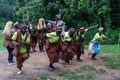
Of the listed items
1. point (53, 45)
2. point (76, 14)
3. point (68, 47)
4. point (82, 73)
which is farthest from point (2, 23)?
point (82, 73)

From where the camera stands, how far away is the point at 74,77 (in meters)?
10.9

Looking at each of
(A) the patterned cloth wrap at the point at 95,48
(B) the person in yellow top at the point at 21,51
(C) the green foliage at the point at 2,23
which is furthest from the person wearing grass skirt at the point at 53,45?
(C) the green foliage at the point at 2,23

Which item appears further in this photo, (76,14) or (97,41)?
(76,14)

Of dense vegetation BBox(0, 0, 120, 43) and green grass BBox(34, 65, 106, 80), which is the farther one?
dense vegetation BBox(0, 0, 120, 43)

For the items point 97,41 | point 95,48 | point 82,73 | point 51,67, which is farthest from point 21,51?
point 97,41

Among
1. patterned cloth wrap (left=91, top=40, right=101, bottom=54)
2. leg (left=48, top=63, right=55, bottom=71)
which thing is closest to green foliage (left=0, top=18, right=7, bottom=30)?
patterned cloth wrap (left=91, top=40, right=101, bottom=54)

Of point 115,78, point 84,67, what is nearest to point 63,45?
point 84,67

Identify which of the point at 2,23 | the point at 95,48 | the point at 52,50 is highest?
the point at 52,50

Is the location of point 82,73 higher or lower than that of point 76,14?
lower

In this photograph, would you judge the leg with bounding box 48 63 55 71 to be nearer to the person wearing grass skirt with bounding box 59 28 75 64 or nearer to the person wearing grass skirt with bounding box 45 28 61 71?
the person wearing grass skirt with bounding box 45 28 61 71

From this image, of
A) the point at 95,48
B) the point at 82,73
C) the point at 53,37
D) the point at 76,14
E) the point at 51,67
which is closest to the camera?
the point at 53,37

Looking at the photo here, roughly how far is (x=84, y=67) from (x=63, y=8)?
12.7 metres

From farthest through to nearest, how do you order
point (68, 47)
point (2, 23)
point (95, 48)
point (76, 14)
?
point (2, 23)
point (76, 14)
point (95, 48)
point (68, 47)

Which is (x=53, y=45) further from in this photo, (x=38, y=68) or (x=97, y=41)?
(x=97, y=41)
